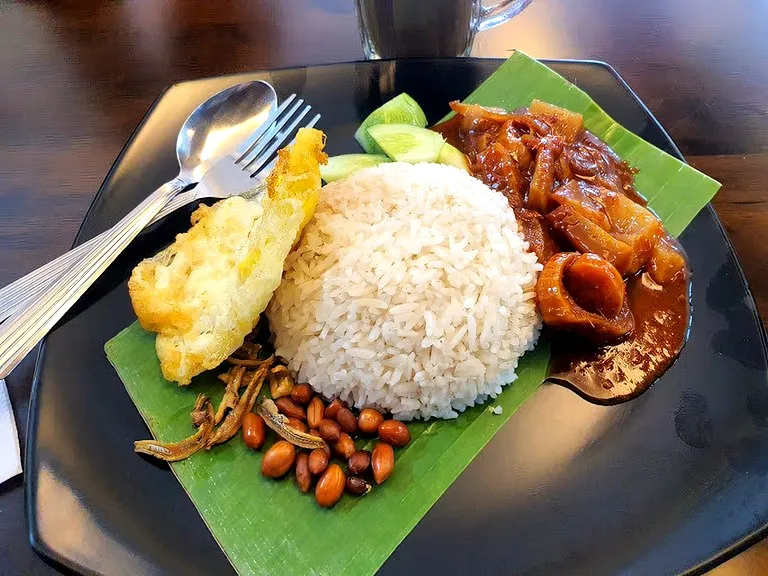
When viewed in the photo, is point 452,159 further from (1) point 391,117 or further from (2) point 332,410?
(2) point 332,410

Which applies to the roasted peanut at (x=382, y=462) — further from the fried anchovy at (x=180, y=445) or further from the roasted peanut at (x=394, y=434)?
the fried anchovy at (x=180, y=445)

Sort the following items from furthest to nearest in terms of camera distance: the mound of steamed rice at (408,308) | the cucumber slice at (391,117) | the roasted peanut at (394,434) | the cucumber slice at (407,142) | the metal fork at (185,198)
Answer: the cucumber slice at (391,117)
the cucumber slice at (407,142)
the metal fork at (185,198)
the mound of steamed rice at (408,308)
the roasted peanut at (394,434)

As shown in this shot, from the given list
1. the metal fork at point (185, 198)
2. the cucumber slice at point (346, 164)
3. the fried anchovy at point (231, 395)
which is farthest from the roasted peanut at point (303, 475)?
the cucumber slice at point (346, 164)

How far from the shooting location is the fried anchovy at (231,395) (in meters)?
2.04

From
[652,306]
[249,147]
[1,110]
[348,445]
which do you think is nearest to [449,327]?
[348,445]

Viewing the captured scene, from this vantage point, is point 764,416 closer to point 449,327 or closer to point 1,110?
point 449,327

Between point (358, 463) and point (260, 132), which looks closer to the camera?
point (358, 463)

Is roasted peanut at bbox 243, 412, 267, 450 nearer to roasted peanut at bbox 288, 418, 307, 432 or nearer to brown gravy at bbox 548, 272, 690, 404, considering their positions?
roasted peanut at bbox 288, 418, 307, 432

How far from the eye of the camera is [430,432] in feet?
6.85

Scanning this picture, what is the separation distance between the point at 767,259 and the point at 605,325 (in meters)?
1.02

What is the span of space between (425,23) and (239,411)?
7.59 feet

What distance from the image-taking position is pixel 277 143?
286 centimetres

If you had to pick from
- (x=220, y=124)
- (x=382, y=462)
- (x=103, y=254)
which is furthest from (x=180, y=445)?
(x=220, y=124)

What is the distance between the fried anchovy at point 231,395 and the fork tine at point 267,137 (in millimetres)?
1095
